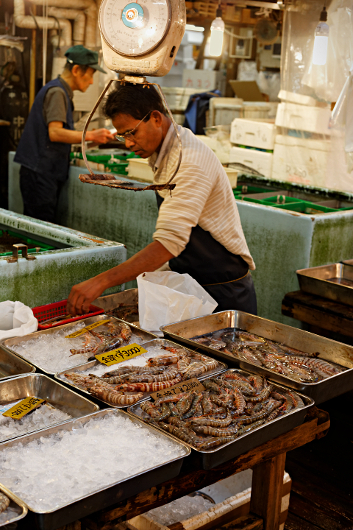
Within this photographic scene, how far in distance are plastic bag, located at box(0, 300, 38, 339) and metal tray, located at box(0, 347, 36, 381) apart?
5.9 inches

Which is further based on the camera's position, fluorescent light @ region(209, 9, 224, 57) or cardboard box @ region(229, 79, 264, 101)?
cardboard box @ region(229, 79, 264, 101)

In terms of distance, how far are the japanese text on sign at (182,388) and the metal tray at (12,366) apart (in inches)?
19.4

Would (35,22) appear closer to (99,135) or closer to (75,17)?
(75,17)

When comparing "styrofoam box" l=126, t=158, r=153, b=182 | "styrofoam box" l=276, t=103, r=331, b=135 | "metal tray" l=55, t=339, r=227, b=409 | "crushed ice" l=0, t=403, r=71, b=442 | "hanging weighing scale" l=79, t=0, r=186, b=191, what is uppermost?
"hanging weighing scale" l=79, t=0, r=186, b=191

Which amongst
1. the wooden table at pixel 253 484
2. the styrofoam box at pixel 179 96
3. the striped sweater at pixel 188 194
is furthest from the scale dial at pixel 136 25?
the styrofoam box at pixel 179 96

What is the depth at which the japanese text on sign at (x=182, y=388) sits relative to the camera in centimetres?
205

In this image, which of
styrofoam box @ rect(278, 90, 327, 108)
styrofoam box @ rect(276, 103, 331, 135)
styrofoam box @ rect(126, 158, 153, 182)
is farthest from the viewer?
styrofoam box @ rect(278, 90, 327, 108)

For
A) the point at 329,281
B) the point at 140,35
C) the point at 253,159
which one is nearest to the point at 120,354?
the point at 140,35

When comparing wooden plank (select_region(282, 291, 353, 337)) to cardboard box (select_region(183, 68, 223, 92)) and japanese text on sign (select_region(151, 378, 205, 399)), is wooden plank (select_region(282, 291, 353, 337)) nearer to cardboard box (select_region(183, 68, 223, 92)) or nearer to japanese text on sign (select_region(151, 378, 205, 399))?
japanese text on sign (select_region(151, 378, 205, 399))

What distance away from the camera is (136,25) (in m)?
2.08

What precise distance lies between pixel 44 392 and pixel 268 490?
98 centimetres

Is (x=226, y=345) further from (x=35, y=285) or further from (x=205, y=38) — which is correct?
(x=205, y=38)

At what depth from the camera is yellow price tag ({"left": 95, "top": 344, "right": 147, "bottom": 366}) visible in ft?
7.64

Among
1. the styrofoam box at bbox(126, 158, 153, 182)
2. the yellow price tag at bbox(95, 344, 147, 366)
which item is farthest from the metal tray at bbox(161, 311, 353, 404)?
the styrofoam box at bbox(126, 158, 153, 182)
